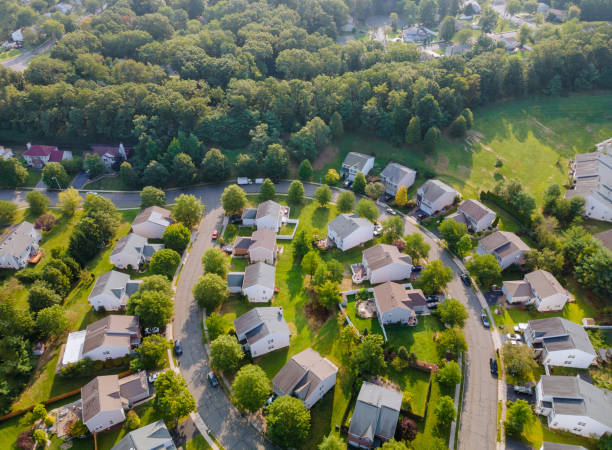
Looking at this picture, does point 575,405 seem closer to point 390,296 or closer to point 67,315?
point 390,296

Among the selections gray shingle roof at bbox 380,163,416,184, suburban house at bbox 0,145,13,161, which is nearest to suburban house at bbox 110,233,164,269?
suburban house at bbox 0,145,13,161

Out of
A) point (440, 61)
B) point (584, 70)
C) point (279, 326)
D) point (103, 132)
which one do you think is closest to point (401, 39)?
point (440, 61)

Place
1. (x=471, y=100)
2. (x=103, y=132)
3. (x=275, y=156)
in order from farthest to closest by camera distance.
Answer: (x=471, y=100)
(x=103, y=132)
(x=275, y=156)

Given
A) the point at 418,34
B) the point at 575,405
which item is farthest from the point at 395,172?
the point at 418,34

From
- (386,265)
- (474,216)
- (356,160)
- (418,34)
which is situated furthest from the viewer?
(418,34)


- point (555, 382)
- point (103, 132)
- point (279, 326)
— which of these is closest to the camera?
point (555, 382)

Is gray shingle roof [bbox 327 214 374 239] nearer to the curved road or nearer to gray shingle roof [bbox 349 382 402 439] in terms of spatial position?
the curved road

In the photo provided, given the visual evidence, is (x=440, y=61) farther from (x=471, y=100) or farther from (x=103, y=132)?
(x=103, y=132)
